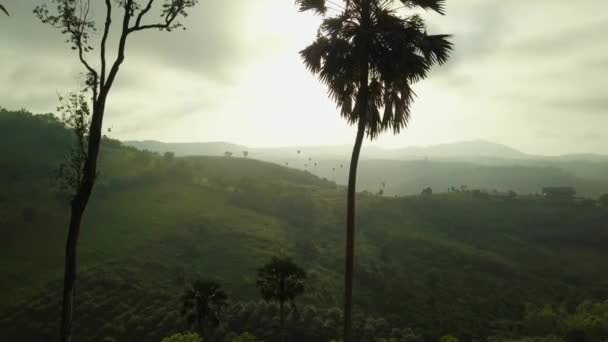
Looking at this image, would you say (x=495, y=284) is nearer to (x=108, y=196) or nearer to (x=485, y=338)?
(x=485, y=338)

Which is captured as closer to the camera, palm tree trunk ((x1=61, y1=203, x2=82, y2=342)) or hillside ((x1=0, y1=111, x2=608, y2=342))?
palm tree trunk ((x1=61, y1=203, x2=82, y2=342))

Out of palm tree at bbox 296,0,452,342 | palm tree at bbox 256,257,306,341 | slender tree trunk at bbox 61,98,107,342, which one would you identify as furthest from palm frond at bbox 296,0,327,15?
palm tree at bbox 256,257,306,341

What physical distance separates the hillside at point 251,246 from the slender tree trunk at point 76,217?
5101cm

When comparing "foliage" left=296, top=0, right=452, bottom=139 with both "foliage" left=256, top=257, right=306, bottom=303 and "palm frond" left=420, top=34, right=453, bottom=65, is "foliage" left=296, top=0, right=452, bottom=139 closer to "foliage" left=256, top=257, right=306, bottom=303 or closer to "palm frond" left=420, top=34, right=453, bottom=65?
"palm frond" left=420, top=34, right=453, bottom=65

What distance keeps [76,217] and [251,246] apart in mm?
108732

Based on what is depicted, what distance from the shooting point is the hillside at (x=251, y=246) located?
75.7 metres

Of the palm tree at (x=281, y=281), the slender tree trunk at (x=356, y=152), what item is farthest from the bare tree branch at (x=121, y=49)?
the palm tree at (x=281, y=281)

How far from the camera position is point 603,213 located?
6452 inches

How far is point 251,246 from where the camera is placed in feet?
386

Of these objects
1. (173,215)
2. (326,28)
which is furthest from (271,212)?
(326,28)

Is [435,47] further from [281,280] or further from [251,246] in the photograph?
[251,246]

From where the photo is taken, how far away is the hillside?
75688 mm

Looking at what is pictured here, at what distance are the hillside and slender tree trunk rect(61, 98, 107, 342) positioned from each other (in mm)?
51008

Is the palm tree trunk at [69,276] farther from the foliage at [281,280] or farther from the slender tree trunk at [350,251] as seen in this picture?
the foliage at [281,280]
